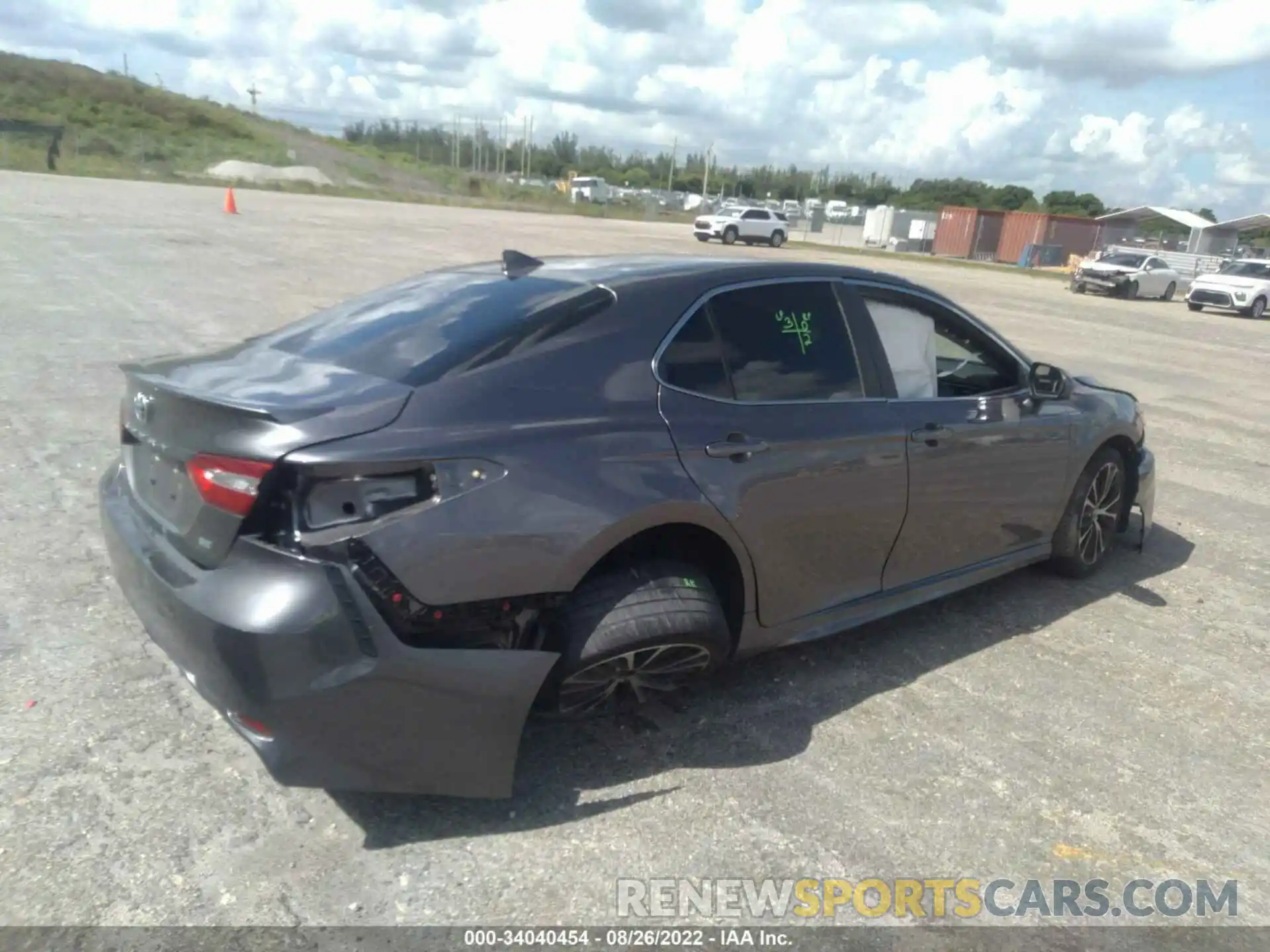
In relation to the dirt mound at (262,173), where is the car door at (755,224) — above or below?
above

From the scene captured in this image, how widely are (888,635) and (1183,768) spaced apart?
1291 mm

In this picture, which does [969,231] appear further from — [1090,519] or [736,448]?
[736,448]

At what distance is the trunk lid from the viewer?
2.73 meters

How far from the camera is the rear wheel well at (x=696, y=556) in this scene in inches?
127

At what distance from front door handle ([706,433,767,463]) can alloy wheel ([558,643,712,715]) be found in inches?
25.6

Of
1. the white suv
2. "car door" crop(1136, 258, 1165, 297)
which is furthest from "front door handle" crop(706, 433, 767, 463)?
the white suv

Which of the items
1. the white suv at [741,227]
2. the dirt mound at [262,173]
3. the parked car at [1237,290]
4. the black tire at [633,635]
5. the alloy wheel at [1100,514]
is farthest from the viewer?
the dirt mound at [262,173]

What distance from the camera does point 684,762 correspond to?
11.2 ft

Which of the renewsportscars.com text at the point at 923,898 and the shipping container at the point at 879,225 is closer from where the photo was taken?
the renewsportscars.com text at the point at 923,898

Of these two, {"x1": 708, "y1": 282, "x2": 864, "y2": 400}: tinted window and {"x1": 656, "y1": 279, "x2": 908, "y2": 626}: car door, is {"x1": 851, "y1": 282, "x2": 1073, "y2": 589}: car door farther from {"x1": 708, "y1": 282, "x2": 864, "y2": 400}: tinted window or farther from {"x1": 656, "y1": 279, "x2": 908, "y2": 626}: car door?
{"x1": 708, "y1": 282, "x2": 864, "y2": 400}: tinted window

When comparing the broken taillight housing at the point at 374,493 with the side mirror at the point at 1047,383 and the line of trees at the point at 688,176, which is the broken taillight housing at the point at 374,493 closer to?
the side mirror at the point at 1047,383

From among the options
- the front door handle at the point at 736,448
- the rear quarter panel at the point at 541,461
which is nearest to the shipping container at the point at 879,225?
the front door handle at the point at 736,448

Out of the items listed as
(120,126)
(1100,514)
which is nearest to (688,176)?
(120,126)

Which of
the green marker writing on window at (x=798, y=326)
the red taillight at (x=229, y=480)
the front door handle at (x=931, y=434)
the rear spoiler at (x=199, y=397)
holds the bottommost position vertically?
the red taillight at (x=229, y=480)
